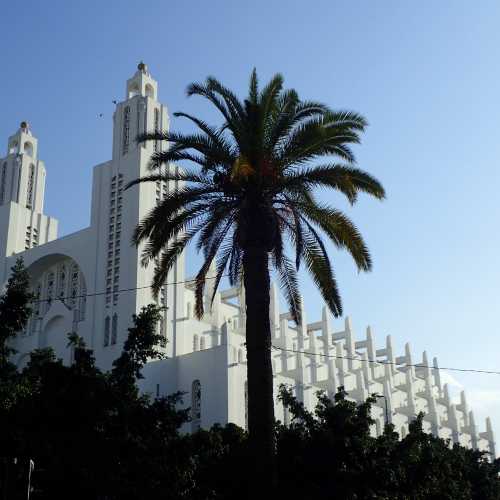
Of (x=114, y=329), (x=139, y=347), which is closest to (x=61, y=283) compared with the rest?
(x=114, y=329)

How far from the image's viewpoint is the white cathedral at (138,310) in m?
41.4

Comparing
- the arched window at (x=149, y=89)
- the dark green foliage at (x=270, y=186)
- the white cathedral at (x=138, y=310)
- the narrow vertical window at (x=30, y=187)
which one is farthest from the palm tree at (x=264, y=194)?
the narrow vertical window at (x=30, y=187)

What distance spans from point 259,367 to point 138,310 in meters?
26.1

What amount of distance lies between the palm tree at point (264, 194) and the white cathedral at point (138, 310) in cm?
2046

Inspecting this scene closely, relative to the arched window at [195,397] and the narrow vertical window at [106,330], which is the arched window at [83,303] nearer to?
the narrow vertical window at [106,330]

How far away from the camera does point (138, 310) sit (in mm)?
42312

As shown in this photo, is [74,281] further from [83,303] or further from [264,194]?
[264,194]

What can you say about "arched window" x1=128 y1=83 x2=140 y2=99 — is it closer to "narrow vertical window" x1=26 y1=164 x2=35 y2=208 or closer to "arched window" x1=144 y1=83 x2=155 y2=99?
"arched window" x1=144 y1=83 x2=155 y2=99

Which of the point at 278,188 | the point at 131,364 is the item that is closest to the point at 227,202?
the point at 278,188

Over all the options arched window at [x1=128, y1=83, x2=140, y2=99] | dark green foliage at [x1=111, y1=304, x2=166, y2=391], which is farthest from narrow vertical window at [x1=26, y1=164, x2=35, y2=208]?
dark green foliage at [x1=111, y1=304, x2=166, y2=391]

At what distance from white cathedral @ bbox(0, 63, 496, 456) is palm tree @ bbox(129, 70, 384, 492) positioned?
20.5 metres

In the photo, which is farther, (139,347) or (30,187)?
(30,187)

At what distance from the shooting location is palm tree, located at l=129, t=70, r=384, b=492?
18.0 metres

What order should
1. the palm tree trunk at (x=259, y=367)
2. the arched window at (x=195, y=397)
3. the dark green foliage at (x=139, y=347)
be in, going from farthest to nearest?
the arched window at (x=195, y=397) < the dark green foliage at (x=139, y=347) < the palm tree trunk at (x=259, y=367)
